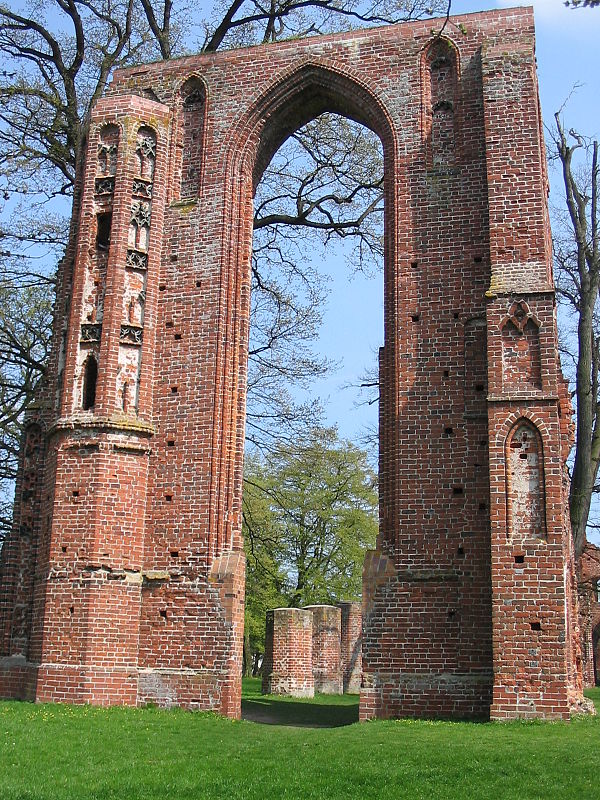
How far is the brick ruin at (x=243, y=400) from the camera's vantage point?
11.4 meters

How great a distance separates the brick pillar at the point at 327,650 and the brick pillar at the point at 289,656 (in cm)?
190

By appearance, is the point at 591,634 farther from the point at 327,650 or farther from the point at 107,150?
the point at 107,150

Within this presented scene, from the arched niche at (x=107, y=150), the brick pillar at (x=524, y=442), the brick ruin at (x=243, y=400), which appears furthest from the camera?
the arched niche at (x=107, y=150)

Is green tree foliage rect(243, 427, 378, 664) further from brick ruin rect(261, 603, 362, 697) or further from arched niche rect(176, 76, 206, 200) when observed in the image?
arched niche rect(176, 76, 206, 200)

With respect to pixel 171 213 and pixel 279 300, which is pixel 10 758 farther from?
pixel 279 300

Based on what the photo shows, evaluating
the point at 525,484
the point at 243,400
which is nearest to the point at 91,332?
the point at 243,400

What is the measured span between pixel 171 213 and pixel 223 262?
1278 millimetres

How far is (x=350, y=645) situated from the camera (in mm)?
24859

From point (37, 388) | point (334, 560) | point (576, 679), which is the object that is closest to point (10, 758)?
point (576, 679)

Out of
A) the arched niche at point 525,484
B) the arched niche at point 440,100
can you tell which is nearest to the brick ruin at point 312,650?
the arched niche at point 525,484

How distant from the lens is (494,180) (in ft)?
41.8

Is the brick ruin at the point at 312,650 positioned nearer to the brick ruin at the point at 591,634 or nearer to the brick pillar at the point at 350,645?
the brick pillar at the point at 350,645

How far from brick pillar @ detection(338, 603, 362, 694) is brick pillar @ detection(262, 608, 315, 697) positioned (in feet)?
10.8

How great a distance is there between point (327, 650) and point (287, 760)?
15.7 metres
